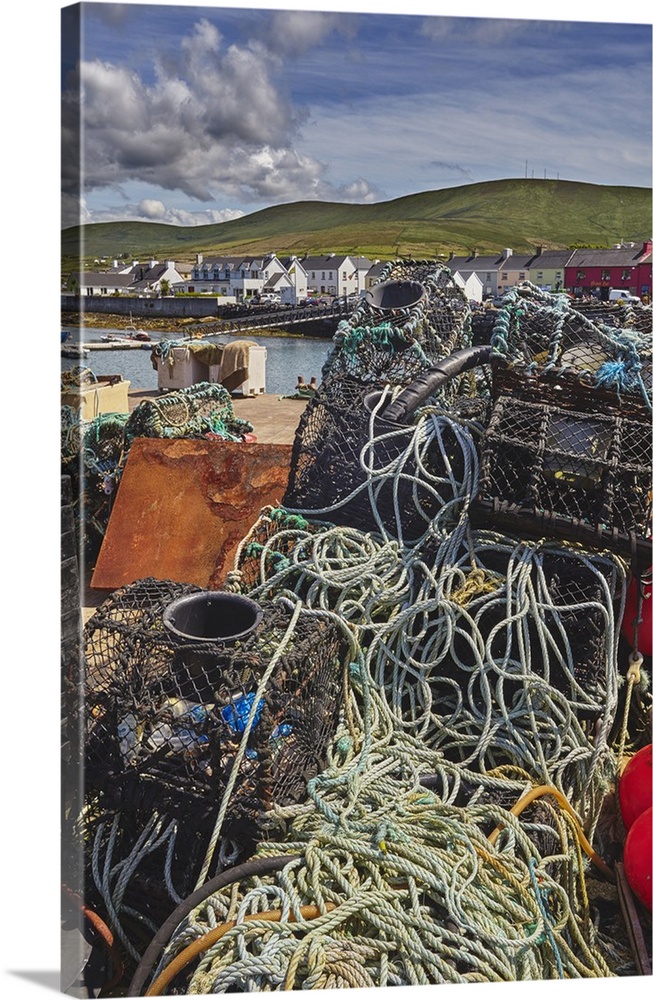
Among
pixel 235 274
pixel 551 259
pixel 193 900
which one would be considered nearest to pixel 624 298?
pixel 193 900

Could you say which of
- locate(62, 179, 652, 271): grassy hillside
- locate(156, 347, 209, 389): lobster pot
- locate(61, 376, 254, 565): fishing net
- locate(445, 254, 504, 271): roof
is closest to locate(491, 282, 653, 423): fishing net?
locate(61, 376, 254, 565): fishing net

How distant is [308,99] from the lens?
9.11 metres

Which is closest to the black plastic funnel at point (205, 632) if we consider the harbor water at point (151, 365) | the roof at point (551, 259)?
the harbor water at point (151, 365)

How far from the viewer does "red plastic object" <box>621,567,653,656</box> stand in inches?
107

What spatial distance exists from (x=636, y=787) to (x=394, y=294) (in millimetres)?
3069

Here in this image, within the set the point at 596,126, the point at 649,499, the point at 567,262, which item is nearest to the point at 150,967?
the point at 649,499

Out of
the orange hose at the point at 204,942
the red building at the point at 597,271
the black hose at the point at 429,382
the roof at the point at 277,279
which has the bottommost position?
the orange hose at the point at 204,942

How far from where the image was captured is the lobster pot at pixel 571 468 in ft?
8.62

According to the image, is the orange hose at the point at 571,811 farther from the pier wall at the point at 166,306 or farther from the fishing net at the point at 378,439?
the pier wall at the point at 166,306

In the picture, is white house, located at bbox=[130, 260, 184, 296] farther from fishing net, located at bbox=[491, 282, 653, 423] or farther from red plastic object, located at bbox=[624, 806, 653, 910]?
red plastic object, located at bbox=[624, 806, 653, 910]

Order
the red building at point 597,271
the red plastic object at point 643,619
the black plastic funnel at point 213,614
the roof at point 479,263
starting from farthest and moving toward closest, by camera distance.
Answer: the roof at point 479,263, the red building at point 597,271, the red plastic object at point 643,619, the black plastic funnel at point 213,614

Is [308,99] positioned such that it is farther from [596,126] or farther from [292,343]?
[292,343]

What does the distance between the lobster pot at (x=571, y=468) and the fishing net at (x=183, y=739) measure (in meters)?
0.84

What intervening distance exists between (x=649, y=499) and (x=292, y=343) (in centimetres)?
2895
